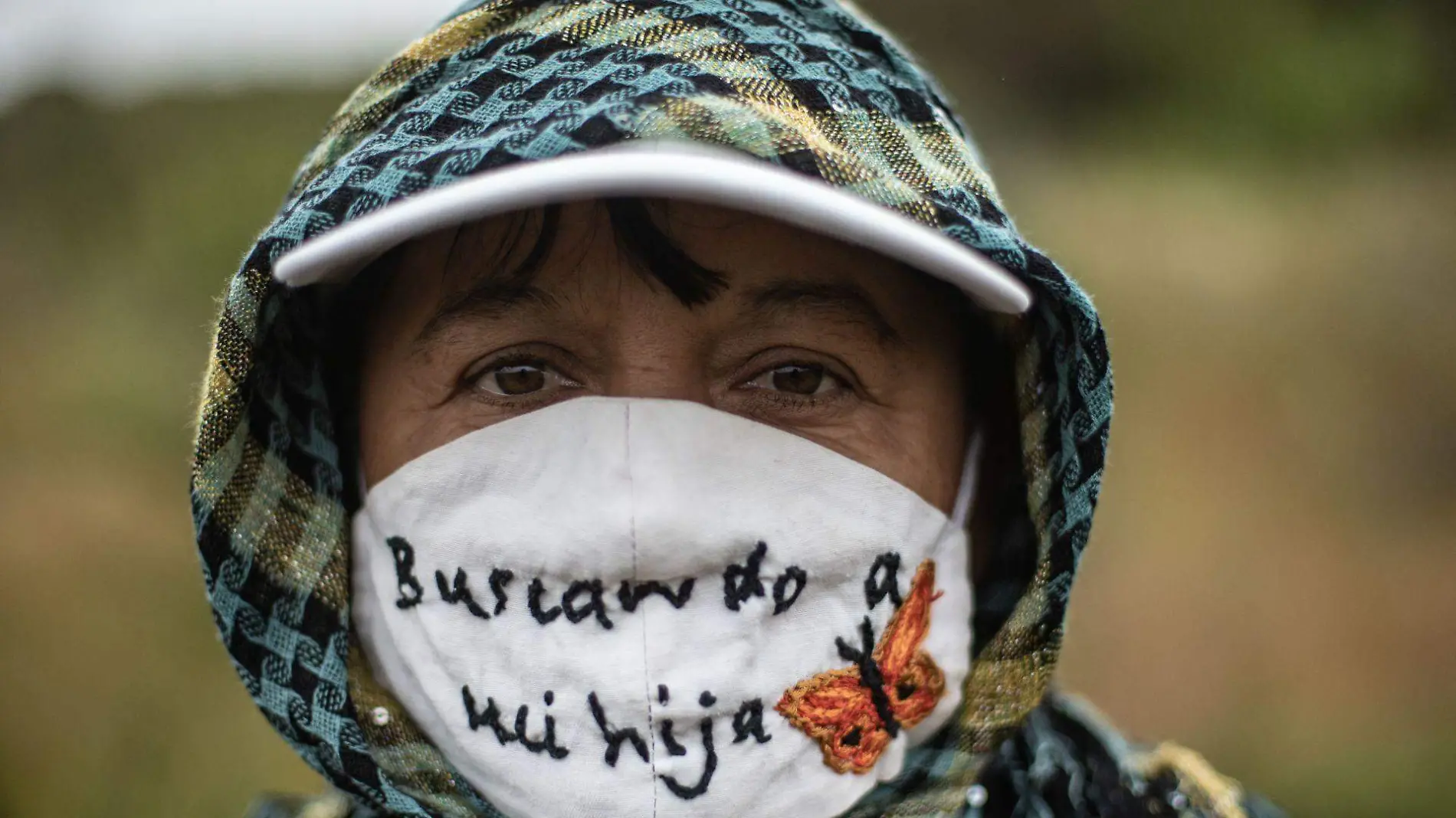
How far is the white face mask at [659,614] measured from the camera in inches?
44.0

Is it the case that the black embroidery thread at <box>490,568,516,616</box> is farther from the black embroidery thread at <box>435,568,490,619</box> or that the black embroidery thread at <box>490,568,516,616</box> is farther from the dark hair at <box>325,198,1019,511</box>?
the dark hair at <box>325,198,1019,511</box>

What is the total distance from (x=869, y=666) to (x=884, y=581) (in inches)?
4.0

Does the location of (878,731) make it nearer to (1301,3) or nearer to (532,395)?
(532,395)

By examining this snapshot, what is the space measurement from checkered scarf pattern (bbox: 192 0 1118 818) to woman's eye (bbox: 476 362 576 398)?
0.26 metres

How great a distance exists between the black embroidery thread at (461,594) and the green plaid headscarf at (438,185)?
0.19m

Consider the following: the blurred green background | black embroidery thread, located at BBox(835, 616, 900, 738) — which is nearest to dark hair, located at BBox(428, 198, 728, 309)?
black embroidery thread, located at BBox(835, 616, 900, 738)

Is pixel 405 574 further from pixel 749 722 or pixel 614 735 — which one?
pixel 749 722

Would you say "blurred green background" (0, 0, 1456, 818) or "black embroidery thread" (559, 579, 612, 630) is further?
"blurred green background" (0, 0, 1456, 818)

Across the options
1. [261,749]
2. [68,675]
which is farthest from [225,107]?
[261,749]

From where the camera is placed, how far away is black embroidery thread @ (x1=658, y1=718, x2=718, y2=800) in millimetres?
1115

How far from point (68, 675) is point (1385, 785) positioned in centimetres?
453

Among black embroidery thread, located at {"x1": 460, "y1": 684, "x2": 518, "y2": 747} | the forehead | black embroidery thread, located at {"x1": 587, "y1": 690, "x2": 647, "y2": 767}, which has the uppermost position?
the forehead

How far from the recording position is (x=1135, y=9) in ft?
18.5

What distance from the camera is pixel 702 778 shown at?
112cm
